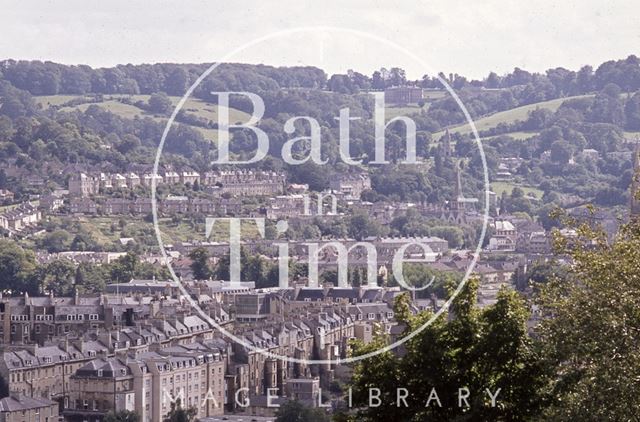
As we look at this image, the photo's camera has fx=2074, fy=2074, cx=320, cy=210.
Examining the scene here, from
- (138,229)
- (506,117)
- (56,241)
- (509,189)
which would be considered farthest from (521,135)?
(56,241)

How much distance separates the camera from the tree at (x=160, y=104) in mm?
144125

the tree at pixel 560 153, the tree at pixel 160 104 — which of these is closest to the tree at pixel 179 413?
the tree at pixel 560 153

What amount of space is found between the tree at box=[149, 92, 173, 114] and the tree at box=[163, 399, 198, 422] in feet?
338

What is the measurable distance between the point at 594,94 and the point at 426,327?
129 meters

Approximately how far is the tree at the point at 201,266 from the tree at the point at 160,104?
71.4 metres

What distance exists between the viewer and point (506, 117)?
457 ft

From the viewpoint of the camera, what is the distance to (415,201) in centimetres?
11006

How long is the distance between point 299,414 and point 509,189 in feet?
250

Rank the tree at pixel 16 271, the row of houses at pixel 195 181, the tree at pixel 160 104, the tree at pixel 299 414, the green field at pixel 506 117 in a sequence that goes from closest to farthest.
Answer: the tree at pixel 299 414, the tree at pixel 16 271, the row of houses at pixel 195 181, the green field at pixel 506 117, the tree at pixel 160 104

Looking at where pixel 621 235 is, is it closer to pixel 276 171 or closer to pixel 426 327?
pixel 426 327

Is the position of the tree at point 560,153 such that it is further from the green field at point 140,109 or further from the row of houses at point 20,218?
the row of houses at point 20,218

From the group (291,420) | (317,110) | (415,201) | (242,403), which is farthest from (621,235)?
(317,110)

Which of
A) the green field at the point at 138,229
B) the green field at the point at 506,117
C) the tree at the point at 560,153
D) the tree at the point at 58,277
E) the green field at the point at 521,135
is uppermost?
the green field at the point at 506,117

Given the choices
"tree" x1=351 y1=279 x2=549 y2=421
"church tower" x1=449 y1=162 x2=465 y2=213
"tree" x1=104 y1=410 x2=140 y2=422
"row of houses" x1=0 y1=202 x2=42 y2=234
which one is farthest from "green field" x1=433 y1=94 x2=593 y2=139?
"tree" x1=351 y1=279 x2=549 y2=421
